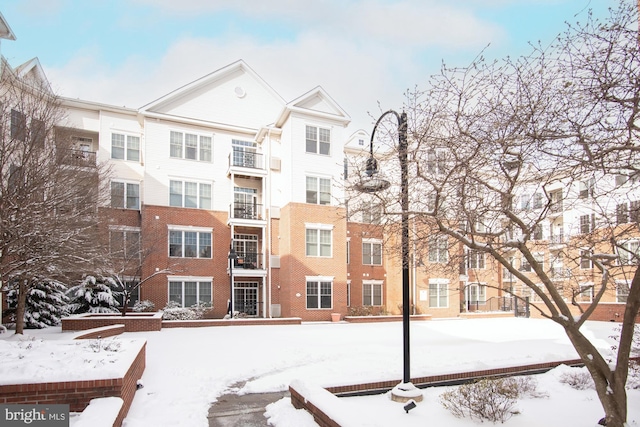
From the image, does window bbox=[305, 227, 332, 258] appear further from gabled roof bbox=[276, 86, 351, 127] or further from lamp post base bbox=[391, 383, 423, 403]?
lamp post base bbox=[391, 383, 423, 403]

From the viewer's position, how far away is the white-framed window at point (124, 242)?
2020cm

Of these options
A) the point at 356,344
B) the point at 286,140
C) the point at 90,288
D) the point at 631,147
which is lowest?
the point at 356,344

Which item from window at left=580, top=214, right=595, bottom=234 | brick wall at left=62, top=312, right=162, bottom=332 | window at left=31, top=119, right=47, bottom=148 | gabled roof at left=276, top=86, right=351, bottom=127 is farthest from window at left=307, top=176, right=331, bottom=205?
window at left=580, top=214, right=595, bottom=234

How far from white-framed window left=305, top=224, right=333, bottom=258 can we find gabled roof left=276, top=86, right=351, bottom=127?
260 inches

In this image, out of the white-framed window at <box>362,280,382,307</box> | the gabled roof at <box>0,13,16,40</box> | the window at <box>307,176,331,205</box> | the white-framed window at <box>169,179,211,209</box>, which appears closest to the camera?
the gabled roof at <box>0,13,16,40</box>

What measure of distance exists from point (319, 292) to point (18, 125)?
18371mm

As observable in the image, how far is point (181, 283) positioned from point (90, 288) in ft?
15.7

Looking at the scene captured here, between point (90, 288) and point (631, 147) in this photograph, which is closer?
point (631, 147)

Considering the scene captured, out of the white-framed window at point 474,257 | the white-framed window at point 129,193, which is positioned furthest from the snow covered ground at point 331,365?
the white-framed window at point 129,193

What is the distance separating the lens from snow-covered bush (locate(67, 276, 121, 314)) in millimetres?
21766

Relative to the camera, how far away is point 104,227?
1800cm

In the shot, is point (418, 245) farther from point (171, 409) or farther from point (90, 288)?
point (90, 288)

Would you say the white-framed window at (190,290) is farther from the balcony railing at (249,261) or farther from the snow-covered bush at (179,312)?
the balcony railing at (249,261)

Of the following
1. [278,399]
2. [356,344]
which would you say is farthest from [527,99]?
[356,344]
